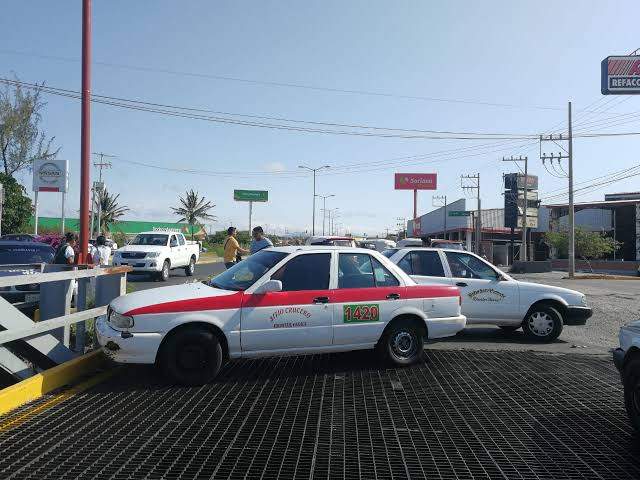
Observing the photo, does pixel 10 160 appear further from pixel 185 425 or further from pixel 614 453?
pixel 614 453

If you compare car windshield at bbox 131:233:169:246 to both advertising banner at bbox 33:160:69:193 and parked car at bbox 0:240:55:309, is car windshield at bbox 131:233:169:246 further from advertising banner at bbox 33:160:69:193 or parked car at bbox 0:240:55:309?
advertising banner at bbox 33:160:69:193

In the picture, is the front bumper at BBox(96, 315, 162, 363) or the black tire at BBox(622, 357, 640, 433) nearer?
the black tire at BBox(622, 357, 640, 433)

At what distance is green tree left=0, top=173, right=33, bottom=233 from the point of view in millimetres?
32406

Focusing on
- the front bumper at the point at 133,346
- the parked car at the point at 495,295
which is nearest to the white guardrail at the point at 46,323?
the front bumper at the point at 133,346

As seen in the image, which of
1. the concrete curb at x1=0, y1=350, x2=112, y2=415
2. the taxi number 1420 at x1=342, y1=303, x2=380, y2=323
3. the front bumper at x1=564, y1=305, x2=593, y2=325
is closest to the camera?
the concrete curb at x1=0, y1=350, x2=112, y2=415

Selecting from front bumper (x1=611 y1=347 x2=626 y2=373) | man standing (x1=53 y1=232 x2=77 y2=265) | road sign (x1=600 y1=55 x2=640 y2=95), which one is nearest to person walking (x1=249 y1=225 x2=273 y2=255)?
man standing (x1=53 y1=232 x2=77 y2=265)

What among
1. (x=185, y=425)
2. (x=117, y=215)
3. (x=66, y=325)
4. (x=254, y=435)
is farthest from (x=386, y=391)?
(x=117, y=215)

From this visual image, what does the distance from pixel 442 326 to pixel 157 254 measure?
1556cm

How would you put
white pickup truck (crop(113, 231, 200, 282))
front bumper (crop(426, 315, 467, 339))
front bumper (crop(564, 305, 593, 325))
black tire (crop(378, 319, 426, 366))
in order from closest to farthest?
black tire (crop(378, 319, 426, 366)) < front bumper (crop(426, 315, 467, 339)) < front bumper (crop(564, 305, 593, 325)) < white pickup truck (crop(113, 231, 200, 282))

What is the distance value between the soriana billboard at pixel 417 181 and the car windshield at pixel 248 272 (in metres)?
72.9

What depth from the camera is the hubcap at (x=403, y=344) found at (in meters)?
6.98

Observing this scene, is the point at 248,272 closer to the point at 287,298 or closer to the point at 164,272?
the point at 287,298

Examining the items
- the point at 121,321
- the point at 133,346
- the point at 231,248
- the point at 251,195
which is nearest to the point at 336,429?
the point at 133,346

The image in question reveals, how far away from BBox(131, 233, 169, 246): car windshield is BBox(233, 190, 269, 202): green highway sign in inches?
1779
